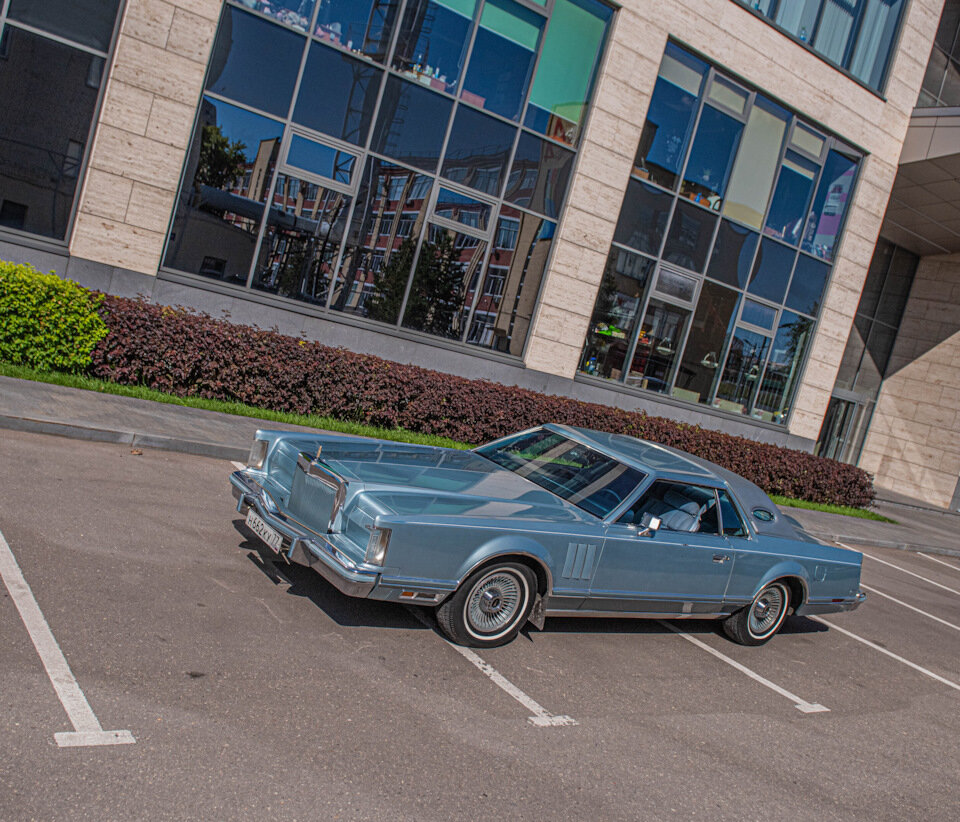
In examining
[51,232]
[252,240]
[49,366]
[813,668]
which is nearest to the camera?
[813,668]

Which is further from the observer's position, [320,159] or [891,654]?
[320,159]

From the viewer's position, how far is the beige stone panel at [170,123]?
477 inches

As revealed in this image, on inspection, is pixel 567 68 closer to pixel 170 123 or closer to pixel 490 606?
pixel 170 123

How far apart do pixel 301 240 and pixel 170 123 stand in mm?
2565

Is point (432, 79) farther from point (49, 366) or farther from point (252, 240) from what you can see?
point (49, 366)

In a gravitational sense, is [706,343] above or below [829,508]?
above

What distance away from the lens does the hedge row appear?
35.1 feet

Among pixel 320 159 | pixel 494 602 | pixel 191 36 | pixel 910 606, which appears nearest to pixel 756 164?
pixel 320 159

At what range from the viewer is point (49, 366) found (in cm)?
1011

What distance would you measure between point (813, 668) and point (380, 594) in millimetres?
4006

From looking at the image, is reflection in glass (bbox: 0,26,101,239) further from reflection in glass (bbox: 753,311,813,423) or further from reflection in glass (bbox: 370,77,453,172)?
reflection in glass (bbox: 753,311,813,423)

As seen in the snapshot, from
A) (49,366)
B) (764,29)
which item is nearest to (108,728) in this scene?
(49,366)

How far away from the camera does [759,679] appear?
6434 millimetres

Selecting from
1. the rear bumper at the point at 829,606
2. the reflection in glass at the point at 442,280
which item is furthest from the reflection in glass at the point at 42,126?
the rear bumper at the point at 829,606
